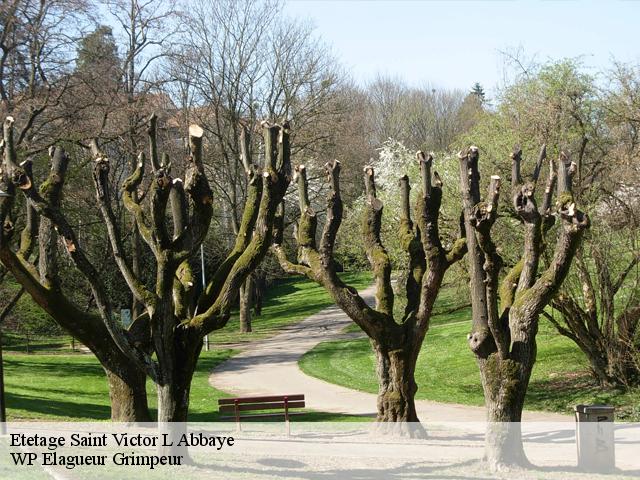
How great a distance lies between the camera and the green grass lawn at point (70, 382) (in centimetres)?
2125

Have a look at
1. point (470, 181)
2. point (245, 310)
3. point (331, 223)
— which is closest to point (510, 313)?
point (470, 181)

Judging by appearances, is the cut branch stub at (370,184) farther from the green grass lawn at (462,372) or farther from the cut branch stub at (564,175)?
the green grass lawn at (462,372)

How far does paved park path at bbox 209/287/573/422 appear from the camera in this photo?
21.0m

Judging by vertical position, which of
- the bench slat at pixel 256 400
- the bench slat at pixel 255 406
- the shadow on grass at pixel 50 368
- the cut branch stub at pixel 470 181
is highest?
the cut branch stub at pixel 470 181

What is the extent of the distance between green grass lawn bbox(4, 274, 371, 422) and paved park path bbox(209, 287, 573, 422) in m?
0.89

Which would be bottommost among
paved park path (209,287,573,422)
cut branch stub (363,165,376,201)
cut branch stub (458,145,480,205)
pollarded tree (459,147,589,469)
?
paved park path (209,287,573,422)

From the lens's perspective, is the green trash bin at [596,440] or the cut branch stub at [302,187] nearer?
the green trash bin at [596,440]

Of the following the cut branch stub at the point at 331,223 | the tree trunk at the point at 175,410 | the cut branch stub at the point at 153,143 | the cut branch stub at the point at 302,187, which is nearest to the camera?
the tree trunk at the point at 175,410

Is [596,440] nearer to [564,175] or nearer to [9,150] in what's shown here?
[564,175]

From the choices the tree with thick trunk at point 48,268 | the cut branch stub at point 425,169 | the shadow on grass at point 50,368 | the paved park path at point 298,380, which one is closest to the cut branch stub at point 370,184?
the cut branch stub at point 425,169

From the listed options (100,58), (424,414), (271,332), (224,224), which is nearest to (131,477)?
(424,414)

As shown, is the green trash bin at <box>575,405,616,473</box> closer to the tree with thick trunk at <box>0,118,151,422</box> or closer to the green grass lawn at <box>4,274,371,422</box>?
the tree with thick trunk at <box>0,118,151,422</box>

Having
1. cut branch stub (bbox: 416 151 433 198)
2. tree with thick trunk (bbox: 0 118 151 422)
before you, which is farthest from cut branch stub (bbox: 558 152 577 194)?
tree with thick trunk (bbox: 0 118 151 422)

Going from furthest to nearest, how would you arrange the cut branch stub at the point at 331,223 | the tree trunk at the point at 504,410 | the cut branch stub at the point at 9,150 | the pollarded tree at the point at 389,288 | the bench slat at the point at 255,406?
the bench slat at the point at 255,406
the cut branch stub at the point at 331,223
the pollarded tree at the point at 389,288
the cut branch stub at the point at 9,150
the tree trunk at the point at 504,410
